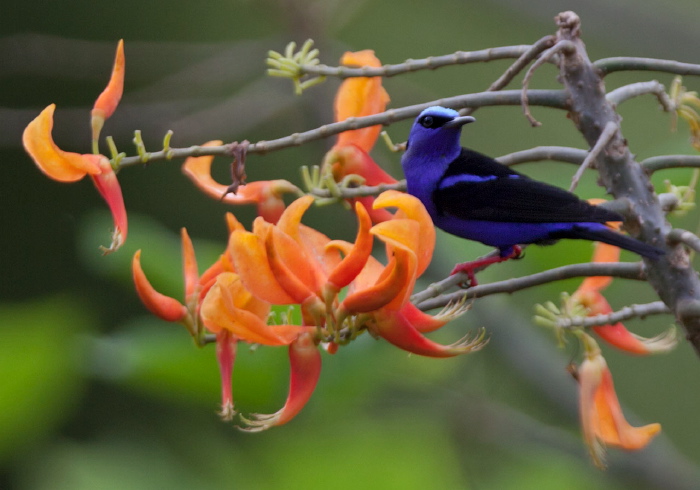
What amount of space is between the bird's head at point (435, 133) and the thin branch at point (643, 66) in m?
0.60

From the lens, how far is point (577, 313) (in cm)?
159

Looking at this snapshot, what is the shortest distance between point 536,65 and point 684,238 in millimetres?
300

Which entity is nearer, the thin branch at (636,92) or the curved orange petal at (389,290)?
the curved orange petal at (389,290)

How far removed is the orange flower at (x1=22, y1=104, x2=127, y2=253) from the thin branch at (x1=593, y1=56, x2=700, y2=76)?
711 mm

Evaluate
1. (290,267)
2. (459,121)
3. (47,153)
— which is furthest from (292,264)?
(459,121)

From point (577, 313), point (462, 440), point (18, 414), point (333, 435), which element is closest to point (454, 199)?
point (577, 313)

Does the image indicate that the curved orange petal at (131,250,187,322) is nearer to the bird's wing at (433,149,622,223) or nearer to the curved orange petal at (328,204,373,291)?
the curved orange petal at (328,204,373,291)

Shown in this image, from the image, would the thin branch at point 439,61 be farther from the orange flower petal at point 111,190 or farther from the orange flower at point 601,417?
the orange flower at point 601,417

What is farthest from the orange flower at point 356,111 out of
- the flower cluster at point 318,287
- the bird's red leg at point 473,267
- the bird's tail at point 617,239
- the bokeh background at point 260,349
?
the bokeh background at point 260,349

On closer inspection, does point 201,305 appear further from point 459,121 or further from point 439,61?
point 459,121

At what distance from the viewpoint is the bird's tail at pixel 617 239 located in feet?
4.16

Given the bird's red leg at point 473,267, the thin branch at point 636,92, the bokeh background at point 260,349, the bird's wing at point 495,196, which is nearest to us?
the thin branch at point 636,92

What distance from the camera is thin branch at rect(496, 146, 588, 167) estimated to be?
1.31 m

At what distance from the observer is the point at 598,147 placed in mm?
1178
